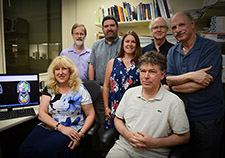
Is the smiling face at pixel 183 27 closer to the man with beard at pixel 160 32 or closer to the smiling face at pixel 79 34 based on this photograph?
the man with beard at pixel 160 32

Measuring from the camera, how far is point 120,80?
1856 mm

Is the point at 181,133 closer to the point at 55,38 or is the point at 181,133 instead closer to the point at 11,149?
the point at 11,149

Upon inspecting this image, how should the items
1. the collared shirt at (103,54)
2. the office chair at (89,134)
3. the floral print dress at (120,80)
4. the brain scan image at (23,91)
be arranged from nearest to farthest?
the office chair at (89,134) → the floral print dress at (120,80) → the brain scan image at (23,91) → the collared shirt at (103,54)

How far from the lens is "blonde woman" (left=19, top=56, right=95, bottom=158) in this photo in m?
1.56

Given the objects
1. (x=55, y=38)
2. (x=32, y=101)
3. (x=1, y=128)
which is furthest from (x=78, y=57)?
(x=1, y=128)

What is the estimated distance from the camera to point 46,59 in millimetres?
3256

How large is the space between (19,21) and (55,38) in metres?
0.90

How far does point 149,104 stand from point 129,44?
0.75 metres

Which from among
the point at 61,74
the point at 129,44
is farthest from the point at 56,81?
the point at 129,44

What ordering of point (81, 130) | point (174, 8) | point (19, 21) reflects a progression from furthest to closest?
point (174, 8), point (19, 21), point (81, 130)

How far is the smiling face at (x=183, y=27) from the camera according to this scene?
1514 mm

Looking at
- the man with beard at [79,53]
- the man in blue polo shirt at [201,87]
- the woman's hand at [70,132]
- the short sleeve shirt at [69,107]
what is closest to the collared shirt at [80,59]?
the man with beard at [79,53]

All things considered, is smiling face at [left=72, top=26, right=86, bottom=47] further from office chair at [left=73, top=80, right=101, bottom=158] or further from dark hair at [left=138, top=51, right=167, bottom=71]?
dark hair at [left=138, top=51, right=167, bottom=71]

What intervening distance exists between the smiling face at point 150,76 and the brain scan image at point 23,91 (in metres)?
1.37
